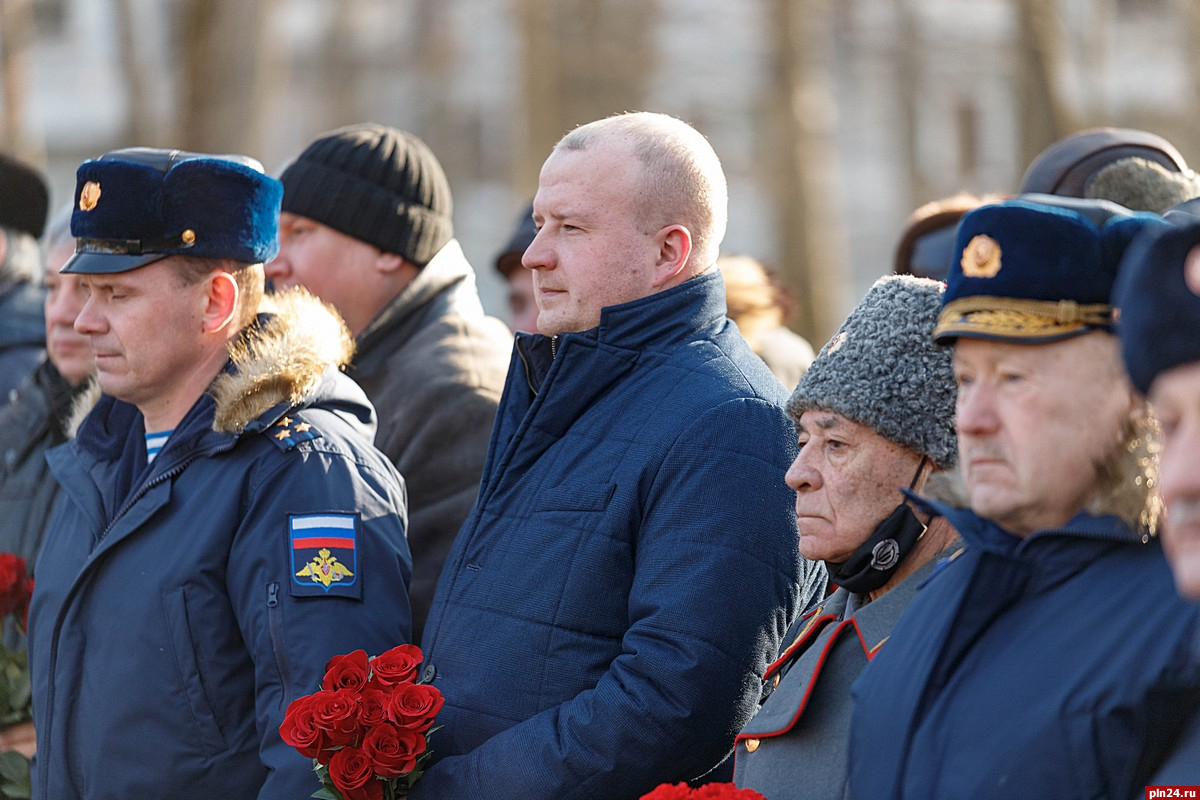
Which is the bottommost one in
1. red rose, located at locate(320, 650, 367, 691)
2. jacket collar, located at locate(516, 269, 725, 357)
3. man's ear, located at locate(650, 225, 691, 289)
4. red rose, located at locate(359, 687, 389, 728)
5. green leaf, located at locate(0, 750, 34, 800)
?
green leaf, located at locate(0, 750, 34, 800)

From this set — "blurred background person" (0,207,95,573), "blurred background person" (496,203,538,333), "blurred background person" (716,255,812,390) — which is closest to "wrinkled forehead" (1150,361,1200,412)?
"blurred background person" (716,255,812,390)

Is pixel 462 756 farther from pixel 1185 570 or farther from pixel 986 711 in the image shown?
pixel 1185 570

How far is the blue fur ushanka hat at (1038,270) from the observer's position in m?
2.35

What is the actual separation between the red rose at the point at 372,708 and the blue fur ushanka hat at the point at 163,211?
3.99 feet

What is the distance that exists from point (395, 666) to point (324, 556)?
16.1 inches

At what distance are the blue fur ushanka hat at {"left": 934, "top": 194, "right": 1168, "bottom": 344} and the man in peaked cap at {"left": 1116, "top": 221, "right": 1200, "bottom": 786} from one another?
28cm

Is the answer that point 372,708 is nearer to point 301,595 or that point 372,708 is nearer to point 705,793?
point 301,595

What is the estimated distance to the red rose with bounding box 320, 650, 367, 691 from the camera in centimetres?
310

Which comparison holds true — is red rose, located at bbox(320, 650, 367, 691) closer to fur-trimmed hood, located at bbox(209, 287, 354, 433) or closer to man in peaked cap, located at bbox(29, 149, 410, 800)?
man in peaked cap, located at bbox(29, 149, 410, 800)

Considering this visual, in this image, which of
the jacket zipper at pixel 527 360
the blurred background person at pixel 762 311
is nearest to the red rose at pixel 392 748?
the jacket zipper at pixel 527 360

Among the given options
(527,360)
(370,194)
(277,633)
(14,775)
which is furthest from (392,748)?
(370,194)

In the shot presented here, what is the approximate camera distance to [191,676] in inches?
134

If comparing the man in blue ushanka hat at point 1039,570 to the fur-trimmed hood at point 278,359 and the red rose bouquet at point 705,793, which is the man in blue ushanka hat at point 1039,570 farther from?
the fur-trimmed hood at point 278,359

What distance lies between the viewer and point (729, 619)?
3086 mm
